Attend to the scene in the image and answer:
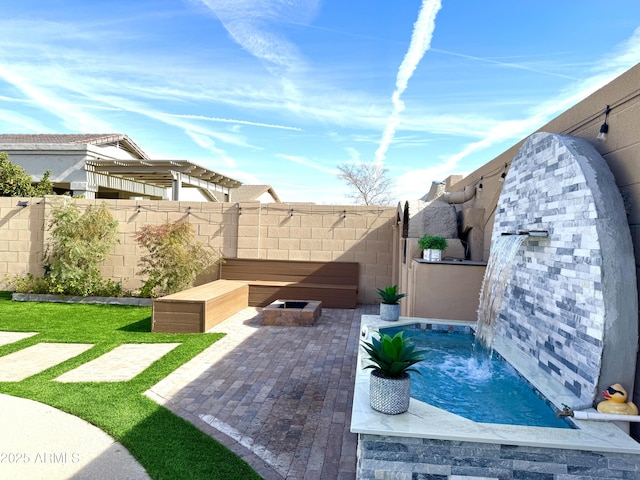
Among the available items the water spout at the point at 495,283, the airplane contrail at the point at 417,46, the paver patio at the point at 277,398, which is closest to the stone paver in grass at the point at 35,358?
the paver patio at the point at 277,398

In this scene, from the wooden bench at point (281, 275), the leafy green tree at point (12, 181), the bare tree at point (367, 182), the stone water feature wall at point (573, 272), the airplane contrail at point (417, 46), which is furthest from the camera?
the bare tree at point (367, 182)

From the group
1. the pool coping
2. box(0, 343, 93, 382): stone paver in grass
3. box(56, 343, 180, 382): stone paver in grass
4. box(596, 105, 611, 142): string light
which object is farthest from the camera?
box(0, 343, 93, 382): stone paver in grass

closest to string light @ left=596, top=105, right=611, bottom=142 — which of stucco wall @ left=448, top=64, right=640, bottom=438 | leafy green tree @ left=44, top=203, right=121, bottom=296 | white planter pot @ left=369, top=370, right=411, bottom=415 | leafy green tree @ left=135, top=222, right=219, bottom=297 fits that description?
stucco wall @ left=448, top=64, right=640, bottom=438

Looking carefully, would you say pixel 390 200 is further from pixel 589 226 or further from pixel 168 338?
pixel 589 226

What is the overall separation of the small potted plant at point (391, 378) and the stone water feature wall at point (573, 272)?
1477mm

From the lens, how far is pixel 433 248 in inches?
276

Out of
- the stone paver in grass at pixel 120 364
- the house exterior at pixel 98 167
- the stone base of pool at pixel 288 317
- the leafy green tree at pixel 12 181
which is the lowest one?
the stone paver in grass at pixel 120 364

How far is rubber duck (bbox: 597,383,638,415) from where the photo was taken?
2.93m

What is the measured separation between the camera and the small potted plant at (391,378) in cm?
294

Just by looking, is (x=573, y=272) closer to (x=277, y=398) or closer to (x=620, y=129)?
(x=620, y=129)

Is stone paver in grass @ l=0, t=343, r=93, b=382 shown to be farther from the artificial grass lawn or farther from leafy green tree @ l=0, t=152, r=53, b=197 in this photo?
leafy green tree @ l=0, t=152, r=53, b=197

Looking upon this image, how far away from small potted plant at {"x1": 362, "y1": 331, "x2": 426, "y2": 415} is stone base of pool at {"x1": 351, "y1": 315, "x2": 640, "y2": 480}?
167 mm

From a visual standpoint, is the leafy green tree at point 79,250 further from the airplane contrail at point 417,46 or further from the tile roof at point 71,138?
A: the tile roof at point 71,138

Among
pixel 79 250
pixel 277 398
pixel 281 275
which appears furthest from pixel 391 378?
pixel 79 250
